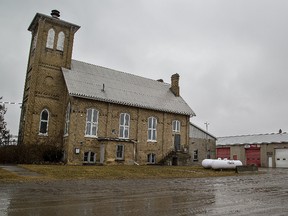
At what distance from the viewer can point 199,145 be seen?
39000mm

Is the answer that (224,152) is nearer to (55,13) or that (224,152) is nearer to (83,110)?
(83,110)

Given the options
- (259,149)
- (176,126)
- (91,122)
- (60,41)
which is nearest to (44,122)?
(91,122)

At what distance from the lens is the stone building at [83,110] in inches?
1137

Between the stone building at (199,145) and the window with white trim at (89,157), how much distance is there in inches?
549

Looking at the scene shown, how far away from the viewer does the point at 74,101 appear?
28.7 m

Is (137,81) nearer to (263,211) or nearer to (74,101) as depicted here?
(74,101)

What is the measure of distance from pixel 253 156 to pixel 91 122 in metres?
32.5

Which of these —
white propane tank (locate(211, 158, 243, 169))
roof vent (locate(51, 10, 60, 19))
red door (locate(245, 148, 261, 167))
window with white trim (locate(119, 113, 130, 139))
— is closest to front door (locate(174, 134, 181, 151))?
window with white trim (locate(119, 113, 130, 139))

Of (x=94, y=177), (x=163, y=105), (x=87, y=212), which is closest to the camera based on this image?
(x=87, y=212)

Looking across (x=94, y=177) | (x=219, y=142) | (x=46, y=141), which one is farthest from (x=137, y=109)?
(x=219, y=142)

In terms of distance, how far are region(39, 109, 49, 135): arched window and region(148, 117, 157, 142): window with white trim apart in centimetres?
1116

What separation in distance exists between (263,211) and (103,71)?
3010 centimetres

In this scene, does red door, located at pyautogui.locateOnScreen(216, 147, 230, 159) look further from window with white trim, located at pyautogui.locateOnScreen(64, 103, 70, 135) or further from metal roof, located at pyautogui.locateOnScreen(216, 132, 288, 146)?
window with white trim, located at pyautogui.locateOnScreen(64, 103, 70, 135)

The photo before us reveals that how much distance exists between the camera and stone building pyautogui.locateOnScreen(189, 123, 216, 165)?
126 feet
